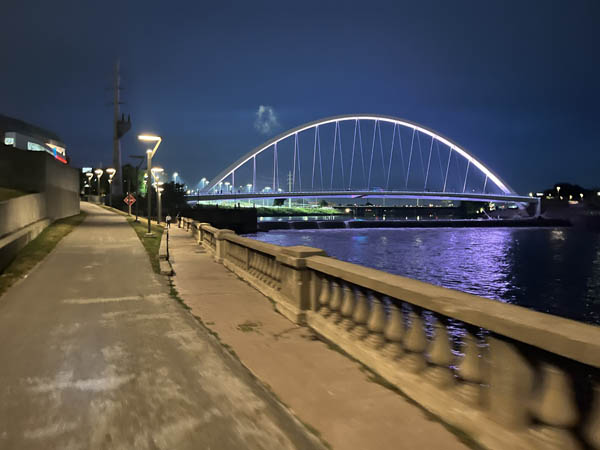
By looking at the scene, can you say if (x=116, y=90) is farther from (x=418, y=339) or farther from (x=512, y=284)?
(x=418, y=339)

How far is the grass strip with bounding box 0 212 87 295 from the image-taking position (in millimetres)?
12703

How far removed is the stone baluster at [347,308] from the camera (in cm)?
621

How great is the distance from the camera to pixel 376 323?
551cm

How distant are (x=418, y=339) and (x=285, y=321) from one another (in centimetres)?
356

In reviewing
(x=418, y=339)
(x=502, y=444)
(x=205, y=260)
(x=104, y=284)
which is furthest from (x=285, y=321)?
(x=205, y=260)

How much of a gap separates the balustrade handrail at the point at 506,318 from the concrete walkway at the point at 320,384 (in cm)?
98

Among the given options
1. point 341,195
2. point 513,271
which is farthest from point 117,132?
point 513,271

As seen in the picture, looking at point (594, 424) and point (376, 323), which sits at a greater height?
point (594, 424)

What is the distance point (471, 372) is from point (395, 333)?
128 centimetres

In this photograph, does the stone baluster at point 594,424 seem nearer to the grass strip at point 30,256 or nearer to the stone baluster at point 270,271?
the stone baluster at point 270,271

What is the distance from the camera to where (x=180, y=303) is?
9812mm

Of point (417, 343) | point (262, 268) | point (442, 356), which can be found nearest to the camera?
point (442, 356)

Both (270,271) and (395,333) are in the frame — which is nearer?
(395,333)

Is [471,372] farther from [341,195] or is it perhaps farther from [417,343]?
[341,195]
